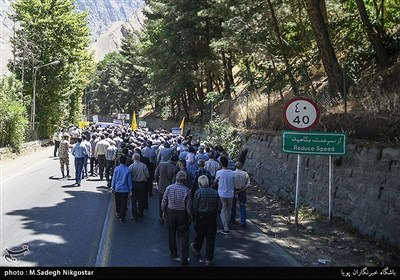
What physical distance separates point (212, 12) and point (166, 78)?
1303cm

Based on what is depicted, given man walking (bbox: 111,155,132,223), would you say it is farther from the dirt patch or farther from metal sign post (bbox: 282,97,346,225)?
metal sign post (bbox: 282,97,346,225)

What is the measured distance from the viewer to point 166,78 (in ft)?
112

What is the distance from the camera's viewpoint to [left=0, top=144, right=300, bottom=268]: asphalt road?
7.44 metres

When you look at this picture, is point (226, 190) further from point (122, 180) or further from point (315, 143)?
point (122, 180)

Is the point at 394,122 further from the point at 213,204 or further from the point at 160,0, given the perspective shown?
the point at 160,0

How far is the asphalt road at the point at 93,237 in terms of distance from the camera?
744 cm

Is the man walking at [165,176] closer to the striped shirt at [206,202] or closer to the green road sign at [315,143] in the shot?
the green road sign at [315,143]

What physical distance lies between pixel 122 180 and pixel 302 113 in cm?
490

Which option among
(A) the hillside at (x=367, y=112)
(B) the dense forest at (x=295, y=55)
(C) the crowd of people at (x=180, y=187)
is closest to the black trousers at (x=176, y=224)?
(C) the crowd of people at (x=180, y=187)

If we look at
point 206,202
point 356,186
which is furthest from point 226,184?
point 356,186

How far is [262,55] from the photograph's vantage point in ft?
Answer: 64.0

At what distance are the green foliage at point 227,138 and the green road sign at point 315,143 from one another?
32.6 ft

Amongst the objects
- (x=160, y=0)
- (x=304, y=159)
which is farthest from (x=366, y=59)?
(x=160, y=0)

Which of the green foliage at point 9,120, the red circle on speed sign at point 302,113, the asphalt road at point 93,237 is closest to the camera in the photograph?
the asphalt road at point 93,237
